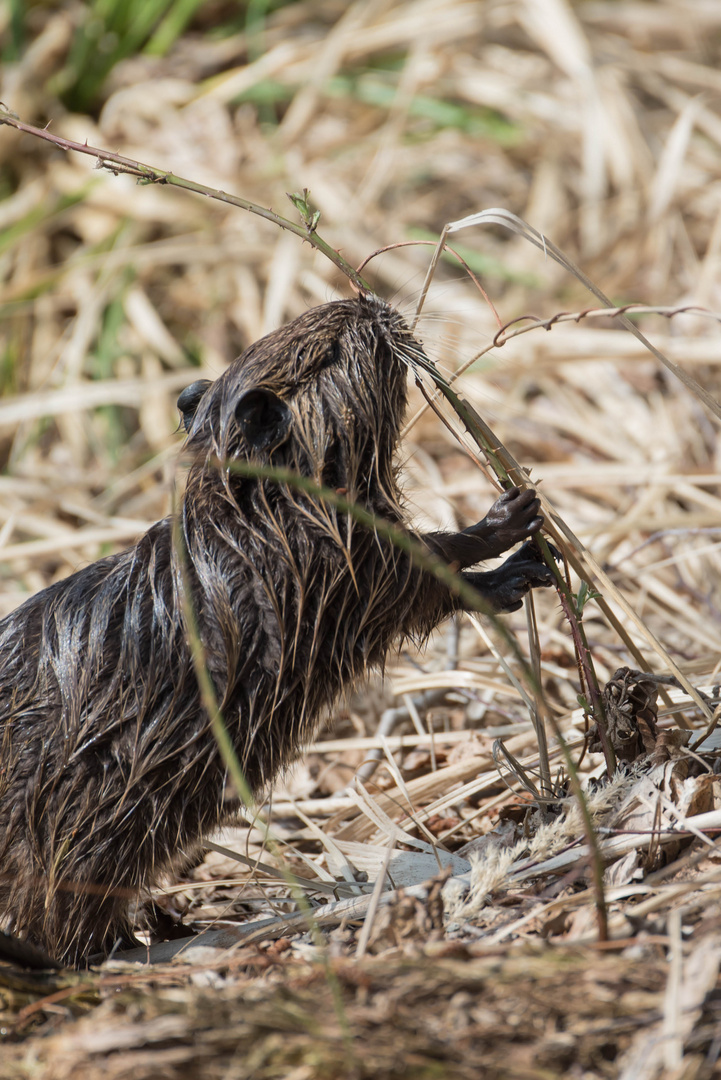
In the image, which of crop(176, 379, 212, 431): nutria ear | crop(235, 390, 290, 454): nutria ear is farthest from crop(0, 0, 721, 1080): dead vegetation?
crop(176, 379, 212, 431): nutria ear

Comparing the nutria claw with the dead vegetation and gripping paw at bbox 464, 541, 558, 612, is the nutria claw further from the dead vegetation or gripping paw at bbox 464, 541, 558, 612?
the dead vegetation

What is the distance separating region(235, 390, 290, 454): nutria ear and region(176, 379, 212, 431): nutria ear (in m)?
0.42

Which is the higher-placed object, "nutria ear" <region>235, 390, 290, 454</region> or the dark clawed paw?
"nutria ear" <region>235, 390, 290, 454</region>

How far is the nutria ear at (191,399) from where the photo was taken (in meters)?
3.25

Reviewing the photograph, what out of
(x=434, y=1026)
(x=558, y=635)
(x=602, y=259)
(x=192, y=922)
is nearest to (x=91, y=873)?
(x=192, y=922)

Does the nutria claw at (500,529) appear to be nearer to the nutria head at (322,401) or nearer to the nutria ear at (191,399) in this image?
the nutria head at (322,401)

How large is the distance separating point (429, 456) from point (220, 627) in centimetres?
303

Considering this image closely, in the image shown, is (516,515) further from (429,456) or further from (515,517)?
(429,456)

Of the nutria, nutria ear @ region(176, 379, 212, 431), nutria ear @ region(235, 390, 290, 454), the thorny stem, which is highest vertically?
the thorny stem

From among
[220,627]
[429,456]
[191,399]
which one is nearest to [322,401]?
[191,399]

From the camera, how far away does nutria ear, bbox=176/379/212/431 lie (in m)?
3.25

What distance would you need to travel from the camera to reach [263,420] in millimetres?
2881

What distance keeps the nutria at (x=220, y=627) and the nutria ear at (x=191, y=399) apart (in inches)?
7.2

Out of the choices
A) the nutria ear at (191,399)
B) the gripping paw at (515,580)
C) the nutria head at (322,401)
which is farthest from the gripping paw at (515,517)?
the nutria ear at (191,399)
